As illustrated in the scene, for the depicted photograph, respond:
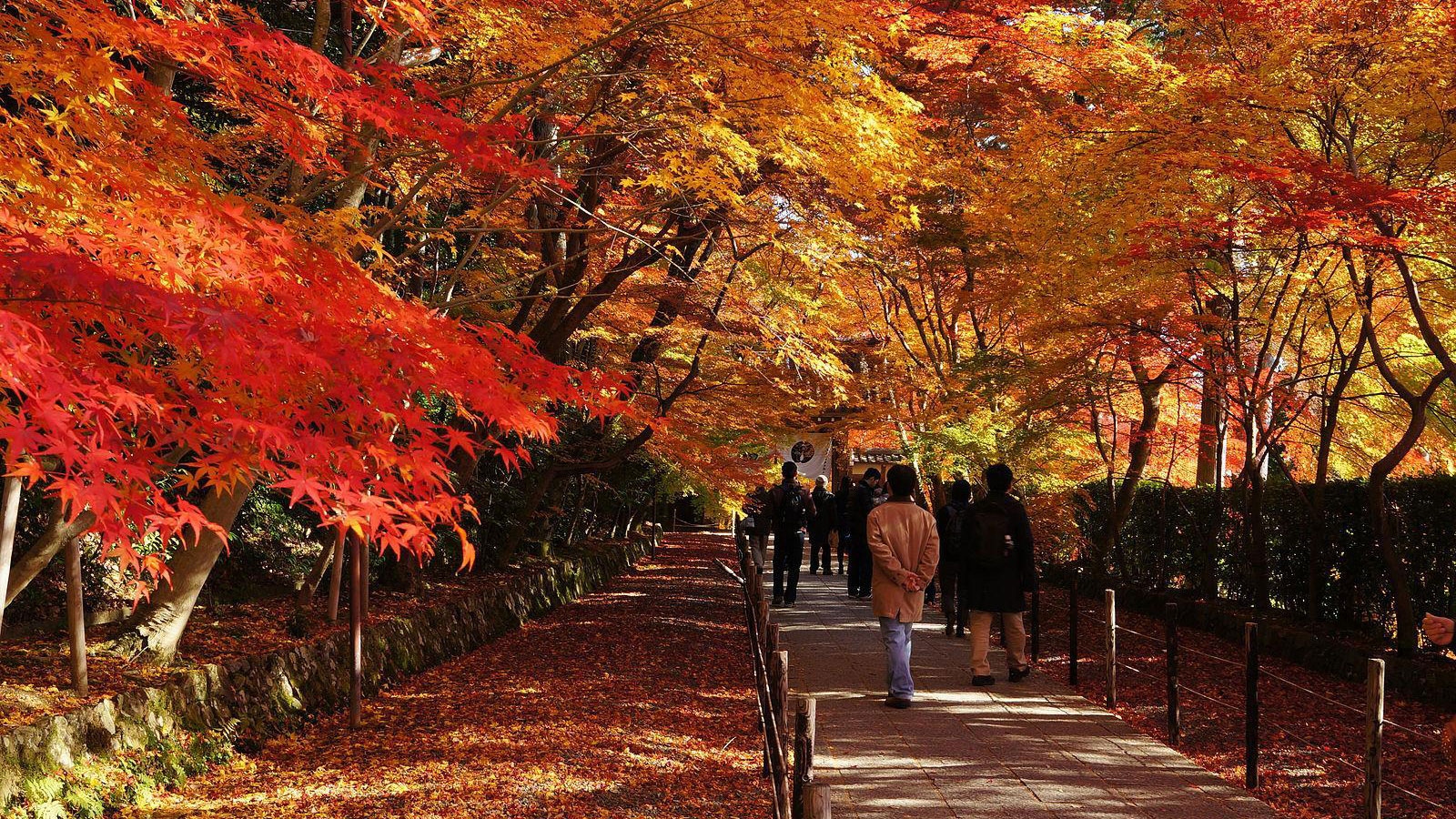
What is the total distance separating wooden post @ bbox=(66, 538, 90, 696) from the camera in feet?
22.1

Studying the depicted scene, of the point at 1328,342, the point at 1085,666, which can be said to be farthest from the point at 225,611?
the point at 1328,342

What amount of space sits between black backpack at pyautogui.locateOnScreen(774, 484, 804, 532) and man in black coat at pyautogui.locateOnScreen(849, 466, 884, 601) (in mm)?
1155

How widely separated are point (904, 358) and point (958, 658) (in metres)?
9.92

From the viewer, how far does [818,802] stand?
3.08 m

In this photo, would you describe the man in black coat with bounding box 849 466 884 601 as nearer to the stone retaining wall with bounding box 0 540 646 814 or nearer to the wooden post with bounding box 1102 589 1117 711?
the stone retaining wall with bounding box 0 540 646 814

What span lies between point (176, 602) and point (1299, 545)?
12548 mm

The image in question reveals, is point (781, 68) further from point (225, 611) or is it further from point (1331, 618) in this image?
point (1331, 618)

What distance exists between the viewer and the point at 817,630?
13.4 meters

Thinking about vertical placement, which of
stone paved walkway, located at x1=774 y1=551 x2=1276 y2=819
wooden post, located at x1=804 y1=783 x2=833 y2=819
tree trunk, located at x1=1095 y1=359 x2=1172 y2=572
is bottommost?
stone paved walkway, located at x1=774 y1=551 x2=1276 y2=819

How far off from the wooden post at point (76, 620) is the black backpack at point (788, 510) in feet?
29.9

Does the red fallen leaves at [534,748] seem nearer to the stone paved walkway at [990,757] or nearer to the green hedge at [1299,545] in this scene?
the stone paved walkway at [990,757]

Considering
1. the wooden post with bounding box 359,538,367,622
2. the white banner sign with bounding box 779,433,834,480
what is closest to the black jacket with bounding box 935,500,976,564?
the wooden post with bounding box 359,538,367,622

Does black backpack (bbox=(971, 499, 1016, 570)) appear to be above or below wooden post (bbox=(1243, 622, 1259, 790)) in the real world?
above

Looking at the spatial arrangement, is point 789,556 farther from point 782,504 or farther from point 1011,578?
point 1011,578
